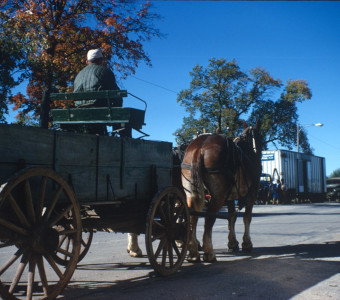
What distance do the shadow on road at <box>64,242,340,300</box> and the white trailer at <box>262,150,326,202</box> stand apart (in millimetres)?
20655

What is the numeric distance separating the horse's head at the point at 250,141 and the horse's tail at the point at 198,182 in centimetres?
178

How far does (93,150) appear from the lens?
4.30 metres

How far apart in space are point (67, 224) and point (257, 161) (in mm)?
4628

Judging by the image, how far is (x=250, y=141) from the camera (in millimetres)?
8297

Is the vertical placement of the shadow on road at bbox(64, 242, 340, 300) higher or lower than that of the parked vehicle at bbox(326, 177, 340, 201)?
lower

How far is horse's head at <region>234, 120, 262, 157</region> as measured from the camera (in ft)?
26.7

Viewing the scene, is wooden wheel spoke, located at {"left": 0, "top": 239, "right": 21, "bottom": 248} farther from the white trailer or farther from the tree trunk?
the white trailer

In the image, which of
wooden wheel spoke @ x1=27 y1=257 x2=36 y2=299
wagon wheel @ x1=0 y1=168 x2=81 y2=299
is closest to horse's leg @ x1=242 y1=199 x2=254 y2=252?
wagon wheel @ x1=0 y1=168 x2=81 y2=299

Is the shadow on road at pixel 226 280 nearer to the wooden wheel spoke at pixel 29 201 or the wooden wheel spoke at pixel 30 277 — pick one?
the wooden wheel spoke at pixel 30 277

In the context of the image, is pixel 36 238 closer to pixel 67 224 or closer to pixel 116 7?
pixel 67 224

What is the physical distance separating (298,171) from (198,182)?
26.8 m

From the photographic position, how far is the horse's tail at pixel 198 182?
251 inches

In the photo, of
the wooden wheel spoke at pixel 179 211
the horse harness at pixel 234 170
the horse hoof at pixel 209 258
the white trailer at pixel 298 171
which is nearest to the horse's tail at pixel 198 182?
the horse harness at pixel 234 170

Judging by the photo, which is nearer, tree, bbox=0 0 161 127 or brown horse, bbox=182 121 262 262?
brown horse, bbox=182 121 262 262
